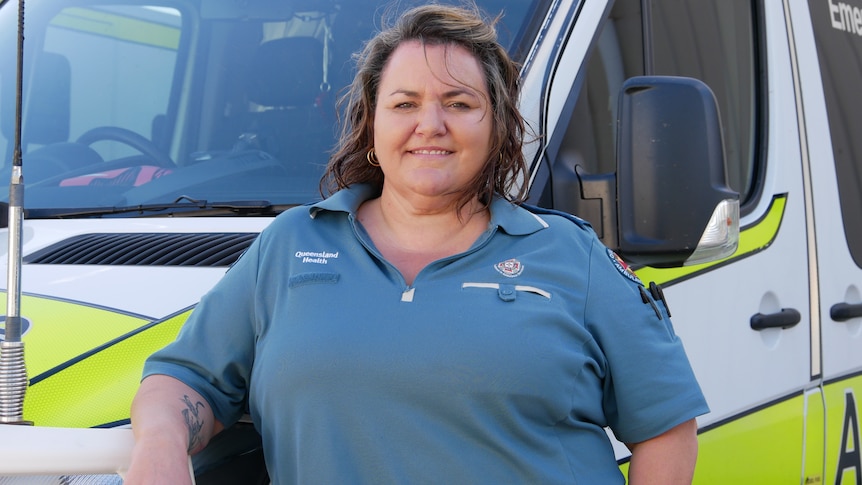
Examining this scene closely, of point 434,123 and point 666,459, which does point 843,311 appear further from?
point 434,123

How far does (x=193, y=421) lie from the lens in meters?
1.88

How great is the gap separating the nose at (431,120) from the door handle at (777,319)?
3.98 feet

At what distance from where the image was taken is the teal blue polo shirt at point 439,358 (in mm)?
1833

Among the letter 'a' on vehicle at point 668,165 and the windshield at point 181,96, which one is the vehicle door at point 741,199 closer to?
the letter 'a' on vehicle at point 668,165

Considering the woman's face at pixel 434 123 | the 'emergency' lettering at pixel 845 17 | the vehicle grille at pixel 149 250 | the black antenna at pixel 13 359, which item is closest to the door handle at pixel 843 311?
the 'emergency' lettering at pixel 845 17

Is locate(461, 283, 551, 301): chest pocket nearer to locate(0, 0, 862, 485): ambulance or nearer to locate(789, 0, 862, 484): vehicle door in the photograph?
locate(0, 0, 862, 485): ambulance

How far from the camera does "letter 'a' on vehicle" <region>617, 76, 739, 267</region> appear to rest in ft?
7.25

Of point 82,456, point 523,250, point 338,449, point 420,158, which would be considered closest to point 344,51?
point 420,158

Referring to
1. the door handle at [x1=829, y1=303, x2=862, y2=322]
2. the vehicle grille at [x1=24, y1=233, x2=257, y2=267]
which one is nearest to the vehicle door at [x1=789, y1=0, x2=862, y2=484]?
the door handle at [x1=829, y1=303, x2=862, y2=322]

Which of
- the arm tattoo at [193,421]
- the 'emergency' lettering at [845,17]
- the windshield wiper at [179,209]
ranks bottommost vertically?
the arm tattoo at [193,421]

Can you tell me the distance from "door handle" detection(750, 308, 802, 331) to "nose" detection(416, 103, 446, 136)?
121 centimetres

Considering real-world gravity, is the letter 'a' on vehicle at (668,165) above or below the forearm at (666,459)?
above

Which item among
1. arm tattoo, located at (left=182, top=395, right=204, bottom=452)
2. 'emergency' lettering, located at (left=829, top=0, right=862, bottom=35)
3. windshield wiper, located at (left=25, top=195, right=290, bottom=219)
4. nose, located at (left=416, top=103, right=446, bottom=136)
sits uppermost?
'emergency' lettering, located at (left=829, top=0, right=862, bottom=35)

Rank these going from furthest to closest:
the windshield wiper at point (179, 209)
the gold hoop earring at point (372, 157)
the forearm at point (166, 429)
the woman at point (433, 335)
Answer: the windshield wiper at point (179, 209) < the gold hoop earring at point (372, 157) < the woman at point (433, 335) < the forearm at point (166, 429)
